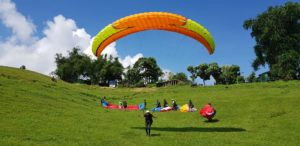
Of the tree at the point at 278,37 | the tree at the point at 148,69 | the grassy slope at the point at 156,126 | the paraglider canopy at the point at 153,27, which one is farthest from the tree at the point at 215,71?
the paraglider canopy at the point at 153,27

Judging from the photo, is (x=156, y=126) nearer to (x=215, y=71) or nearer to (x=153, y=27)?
(x=153, y=27)

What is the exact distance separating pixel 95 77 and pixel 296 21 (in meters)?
83.4

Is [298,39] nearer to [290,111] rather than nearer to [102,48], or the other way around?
[290,111]

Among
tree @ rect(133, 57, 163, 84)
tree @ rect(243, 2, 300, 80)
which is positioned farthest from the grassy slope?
tree @ rect(133, 57, 163, 84)

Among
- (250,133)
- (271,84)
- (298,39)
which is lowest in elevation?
(250,133)

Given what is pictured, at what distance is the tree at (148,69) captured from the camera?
138 metres

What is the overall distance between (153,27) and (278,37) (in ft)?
219

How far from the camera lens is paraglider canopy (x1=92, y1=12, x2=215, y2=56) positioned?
2706 centimetres

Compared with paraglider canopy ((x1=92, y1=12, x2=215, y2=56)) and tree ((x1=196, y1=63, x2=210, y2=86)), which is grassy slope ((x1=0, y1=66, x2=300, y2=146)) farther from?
tree ((x1=196, y1=63, x2=210, y2=86))

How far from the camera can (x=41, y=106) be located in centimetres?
3672

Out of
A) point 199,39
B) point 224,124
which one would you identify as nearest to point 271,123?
point 224,124

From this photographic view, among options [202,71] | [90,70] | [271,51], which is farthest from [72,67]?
[271,51]

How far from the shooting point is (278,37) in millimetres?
87375

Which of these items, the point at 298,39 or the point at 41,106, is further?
the point at 298,39
